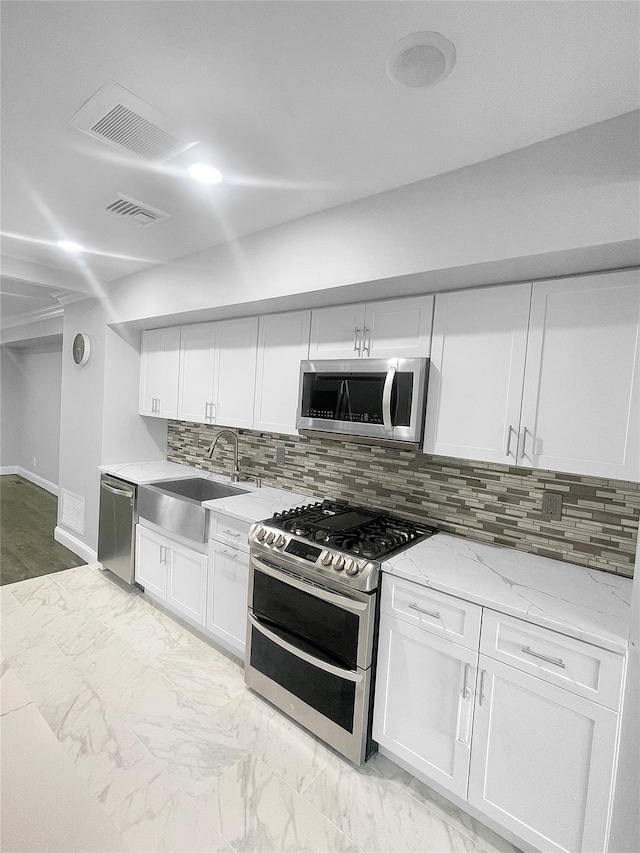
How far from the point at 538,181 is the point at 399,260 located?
1.94 ft

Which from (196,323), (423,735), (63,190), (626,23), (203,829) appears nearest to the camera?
(626,23)

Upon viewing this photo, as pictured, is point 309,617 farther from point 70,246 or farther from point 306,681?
point 70,246

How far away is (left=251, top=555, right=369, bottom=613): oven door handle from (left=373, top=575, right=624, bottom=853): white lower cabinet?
0.13 m

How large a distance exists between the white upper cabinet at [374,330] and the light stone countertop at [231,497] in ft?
3.23

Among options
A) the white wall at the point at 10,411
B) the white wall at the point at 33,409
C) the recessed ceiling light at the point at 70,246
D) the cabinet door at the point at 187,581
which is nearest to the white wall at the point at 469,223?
the recessed ceiling light at the point at 70,246

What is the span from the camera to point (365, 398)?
233 centimetres

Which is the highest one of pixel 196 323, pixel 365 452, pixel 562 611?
pixel 196 323

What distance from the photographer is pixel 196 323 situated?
3557 millimetres

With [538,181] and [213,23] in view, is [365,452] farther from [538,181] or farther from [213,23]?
[213,23]

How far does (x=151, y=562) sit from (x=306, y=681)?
5.60ft

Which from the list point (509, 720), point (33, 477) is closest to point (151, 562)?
point (509, 720)

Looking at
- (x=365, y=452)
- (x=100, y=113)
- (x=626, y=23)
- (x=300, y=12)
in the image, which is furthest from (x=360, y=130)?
(x=365, y=452)

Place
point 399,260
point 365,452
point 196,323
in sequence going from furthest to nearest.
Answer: point 196,323 < point 365,452 < point 399,260

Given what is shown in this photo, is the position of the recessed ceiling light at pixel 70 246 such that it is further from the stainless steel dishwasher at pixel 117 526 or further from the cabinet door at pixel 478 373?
the cabinet door at pixel 478 373
